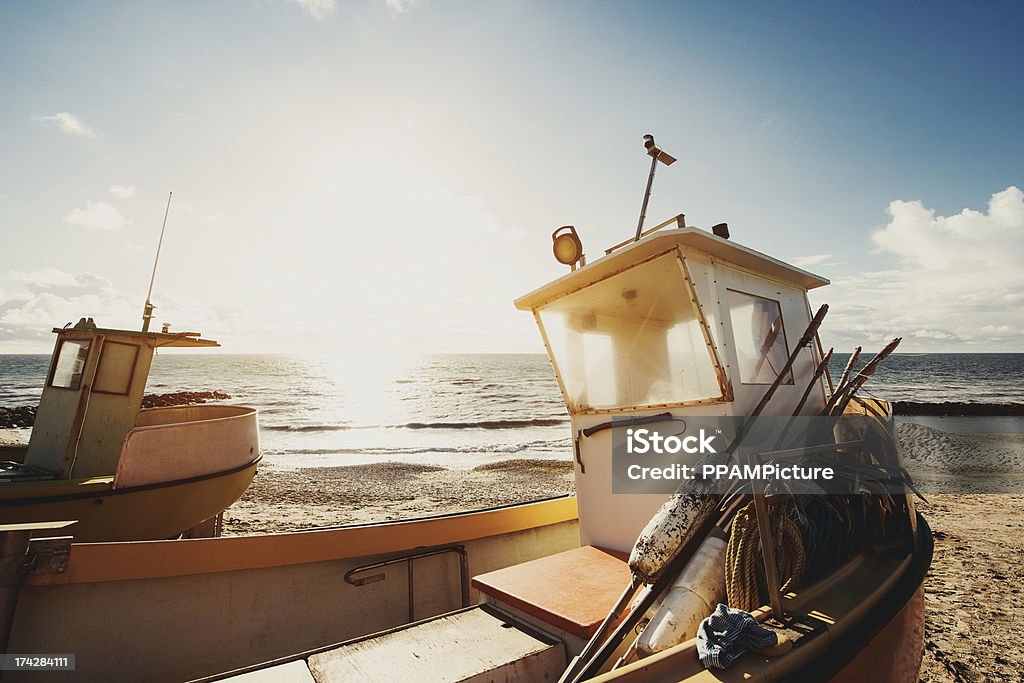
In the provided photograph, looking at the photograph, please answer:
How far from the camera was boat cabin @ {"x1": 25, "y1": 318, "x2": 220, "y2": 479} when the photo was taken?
693cm

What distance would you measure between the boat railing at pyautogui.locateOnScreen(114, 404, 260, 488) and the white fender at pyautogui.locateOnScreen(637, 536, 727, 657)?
20.2 ft

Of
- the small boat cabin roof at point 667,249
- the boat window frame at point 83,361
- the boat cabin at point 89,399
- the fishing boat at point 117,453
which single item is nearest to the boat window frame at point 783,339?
the small boat cabin roof at point 667,249

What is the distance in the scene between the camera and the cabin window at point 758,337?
4.02m

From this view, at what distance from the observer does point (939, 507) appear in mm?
12445

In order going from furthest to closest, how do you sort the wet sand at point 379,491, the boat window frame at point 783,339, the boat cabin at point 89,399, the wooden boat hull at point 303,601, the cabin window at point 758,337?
1. the wet sand at point 379,491
2. the boat cabin at point 89,399
3. the cabin window at point 758,337
4. the boat window frame at point 783,339
5. the wooden boat hull at point 303,601

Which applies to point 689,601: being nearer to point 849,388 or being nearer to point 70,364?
point 849,388

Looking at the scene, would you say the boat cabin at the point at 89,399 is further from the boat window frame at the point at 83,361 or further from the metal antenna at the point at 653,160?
the metal antenna at the point at 653,160

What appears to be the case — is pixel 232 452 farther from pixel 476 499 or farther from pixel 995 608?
pixel 995 608

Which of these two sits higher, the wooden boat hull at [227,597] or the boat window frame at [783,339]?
the boat window frame at [783,339]

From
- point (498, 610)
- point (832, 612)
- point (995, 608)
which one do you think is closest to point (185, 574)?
point (498, 610)

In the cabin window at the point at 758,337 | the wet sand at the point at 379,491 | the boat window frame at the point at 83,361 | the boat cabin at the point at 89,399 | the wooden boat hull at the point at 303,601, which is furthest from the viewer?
the wet sand at the point at 379,491

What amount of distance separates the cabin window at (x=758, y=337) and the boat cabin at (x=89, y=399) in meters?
7.82

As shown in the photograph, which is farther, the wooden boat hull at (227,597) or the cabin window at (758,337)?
the cabin window at (758,337)

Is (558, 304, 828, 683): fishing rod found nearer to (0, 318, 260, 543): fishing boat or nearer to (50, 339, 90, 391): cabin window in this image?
(0, 318, 260, 543): fishing boat
